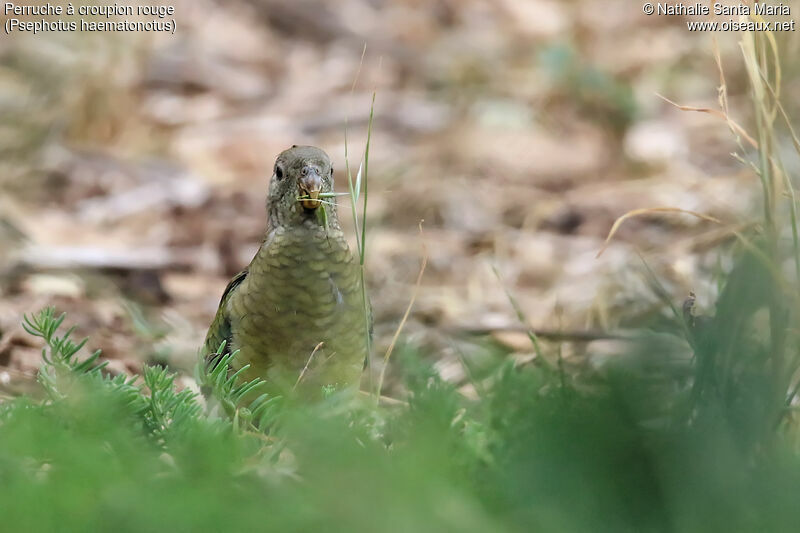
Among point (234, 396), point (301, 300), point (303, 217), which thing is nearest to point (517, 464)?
point (234, 396)

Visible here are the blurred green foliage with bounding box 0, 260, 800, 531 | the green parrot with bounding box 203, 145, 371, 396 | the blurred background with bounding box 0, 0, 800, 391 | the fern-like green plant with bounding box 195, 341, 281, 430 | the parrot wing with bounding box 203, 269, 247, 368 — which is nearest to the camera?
the blurred green foliage with bounding box 0, 260, 800, 531

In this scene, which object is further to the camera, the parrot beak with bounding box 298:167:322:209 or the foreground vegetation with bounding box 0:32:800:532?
the parrot beak with bounding box 298:167:322:209

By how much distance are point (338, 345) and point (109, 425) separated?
5.99ft

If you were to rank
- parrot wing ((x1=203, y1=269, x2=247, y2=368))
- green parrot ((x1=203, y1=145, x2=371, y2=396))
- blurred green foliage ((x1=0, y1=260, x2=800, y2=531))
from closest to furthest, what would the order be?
Result: blurred green foliage ((x1=0, y1=260, x2=800, y2=531)) < green parrot ((x1=203, y1=145, x2=371, y2=396)) < parrot wing ((x1=203, y1=269, x2=247, y2=368))

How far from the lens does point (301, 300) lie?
11.2ft

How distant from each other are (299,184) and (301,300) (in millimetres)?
378

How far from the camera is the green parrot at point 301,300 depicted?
3.37 m

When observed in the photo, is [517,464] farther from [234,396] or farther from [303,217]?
[303,217]

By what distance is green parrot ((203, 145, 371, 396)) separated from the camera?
133 inches

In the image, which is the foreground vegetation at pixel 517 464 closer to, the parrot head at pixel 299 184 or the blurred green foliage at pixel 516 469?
the blurred green foliage at pixel 516 469

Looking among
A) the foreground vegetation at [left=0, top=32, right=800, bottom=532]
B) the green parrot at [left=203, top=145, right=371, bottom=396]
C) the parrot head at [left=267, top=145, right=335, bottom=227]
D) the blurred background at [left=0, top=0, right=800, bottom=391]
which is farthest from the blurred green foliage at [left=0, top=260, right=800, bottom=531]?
the blurred background at [left=0, top=0, right=800, bottom=391]

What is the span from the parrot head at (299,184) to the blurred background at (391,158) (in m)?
0.66

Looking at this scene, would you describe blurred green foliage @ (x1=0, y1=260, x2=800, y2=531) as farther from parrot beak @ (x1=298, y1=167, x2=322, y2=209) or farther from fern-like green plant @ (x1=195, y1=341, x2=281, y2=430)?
parrot beak @ (x1=298, y1=167, x2=322, y2=209)

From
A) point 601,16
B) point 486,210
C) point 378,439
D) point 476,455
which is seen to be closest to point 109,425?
point 378,439
